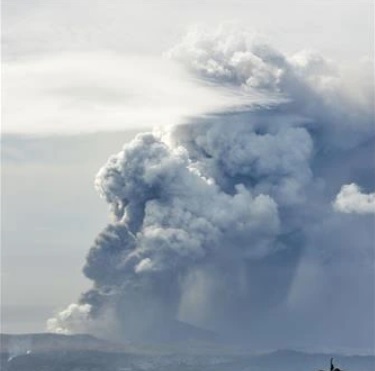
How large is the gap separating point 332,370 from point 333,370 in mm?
750

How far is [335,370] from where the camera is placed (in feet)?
212

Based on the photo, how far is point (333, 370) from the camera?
209 feet

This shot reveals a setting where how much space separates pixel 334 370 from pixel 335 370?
0.10 m

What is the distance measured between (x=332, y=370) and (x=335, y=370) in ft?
6.12

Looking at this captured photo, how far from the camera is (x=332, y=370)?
2474 inches

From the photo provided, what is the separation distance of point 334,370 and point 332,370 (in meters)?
1.79

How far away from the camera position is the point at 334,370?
64.6 meters
